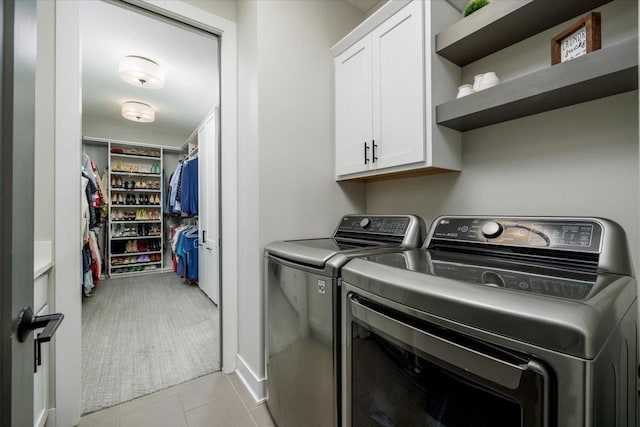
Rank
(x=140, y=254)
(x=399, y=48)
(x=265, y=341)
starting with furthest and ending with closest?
1. (x=140, y=254)
2. (x=265, y=341)
3. (x=399, y=48)

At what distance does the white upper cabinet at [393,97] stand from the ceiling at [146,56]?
1.14m

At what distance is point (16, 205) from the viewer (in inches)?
19.7

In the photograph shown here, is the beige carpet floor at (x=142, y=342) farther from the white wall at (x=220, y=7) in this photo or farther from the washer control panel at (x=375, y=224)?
the white wall at (x=220, y=7)

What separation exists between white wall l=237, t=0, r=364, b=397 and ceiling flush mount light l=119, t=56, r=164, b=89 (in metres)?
1.47

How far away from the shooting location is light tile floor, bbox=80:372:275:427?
4.70 ft

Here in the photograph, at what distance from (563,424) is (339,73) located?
190cm

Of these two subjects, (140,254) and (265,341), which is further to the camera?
(140,254)

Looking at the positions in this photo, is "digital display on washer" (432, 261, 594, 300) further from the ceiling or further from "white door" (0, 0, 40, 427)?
the ceiling

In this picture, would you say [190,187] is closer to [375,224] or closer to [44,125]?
[44,125]

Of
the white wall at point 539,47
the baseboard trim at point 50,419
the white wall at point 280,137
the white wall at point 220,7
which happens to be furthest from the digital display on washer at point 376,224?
the baseboard trim at point 50,419

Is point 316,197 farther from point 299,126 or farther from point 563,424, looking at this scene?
point 563,424

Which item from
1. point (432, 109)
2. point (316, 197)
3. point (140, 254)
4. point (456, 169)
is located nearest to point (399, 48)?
point (432, 109)

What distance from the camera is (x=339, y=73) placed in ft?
5.90

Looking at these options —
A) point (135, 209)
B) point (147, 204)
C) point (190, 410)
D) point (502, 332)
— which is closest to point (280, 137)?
point (502, 332)
